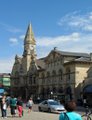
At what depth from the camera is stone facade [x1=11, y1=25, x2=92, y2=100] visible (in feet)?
249

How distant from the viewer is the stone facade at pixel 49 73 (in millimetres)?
75938

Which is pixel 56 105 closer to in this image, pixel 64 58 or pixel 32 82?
pixel 64 58

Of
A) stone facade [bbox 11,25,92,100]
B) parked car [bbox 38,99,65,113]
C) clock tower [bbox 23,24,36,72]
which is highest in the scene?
clock tower [bbox 23,24,36,72]

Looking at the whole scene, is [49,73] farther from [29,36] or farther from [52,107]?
[52,107]

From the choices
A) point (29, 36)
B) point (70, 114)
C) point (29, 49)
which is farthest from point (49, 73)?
point (70, 114)

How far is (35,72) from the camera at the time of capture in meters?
98.9

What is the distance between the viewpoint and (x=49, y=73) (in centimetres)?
8831

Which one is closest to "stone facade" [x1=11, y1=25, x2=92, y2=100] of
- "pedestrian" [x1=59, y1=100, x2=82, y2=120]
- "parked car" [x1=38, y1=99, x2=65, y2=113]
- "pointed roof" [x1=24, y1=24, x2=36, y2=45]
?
"pointed roof" [x1=24, y1=24, x2=36, y2=45]

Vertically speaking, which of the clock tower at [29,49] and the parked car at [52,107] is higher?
the clock tower at [29,49]

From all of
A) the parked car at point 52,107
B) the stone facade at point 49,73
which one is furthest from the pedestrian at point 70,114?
the stone facade at point 49,73

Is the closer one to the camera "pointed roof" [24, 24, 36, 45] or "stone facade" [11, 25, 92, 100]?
"stone facade" [11, 25, 92, 100]

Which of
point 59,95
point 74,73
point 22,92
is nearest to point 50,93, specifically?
→ point 59,95

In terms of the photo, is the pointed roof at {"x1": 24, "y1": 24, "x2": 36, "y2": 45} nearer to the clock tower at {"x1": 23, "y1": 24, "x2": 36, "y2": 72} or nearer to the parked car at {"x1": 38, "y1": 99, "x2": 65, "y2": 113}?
the clock tower at {"x1": 23, "y1": 24, "x2": 36, "y2": 72}

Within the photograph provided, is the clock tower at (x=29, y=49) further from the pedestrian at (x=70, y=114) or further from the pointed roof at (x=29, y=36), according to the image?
the pedestrian at (x=70, y=114)
